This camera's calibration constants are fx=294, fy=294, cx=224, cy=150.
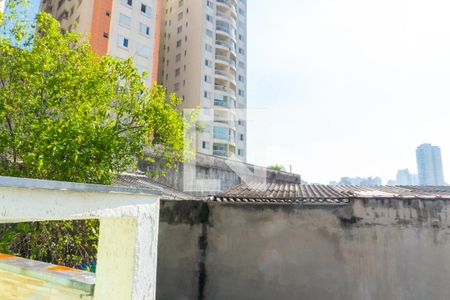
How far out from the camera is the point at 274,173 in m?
30.7

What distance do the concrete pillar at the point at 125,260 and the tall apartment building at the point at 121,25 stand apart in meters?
28.4

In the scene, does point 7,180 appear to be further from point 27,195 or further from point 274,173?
point 274,173

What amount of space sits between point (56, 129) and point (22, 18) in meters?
3.85

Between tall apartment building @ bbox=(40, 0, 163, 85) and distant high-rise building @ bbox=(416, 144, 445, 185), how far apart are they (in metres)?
134

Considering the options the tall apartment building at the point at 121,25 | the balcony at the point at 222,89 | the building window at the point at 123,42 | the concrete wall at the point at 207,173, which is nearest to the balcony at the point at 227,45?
the balcony at the point at 222,89

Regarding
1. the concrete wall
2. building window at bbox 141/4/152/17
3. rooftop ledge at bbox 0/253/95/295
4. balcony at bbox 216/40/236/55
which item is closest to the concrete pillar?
rooftop ledge at bbox 0/253/95/295

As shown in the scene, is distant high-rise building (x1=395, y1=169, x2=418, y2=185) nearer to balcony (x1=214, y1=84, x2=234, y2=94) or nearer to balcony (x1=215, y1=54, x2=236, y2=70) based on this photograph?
balcony (x1=215, y1=54, x2=236, y2=70)

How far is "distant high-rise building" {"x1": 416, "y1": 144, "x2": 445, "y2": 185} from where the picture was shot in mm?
125188

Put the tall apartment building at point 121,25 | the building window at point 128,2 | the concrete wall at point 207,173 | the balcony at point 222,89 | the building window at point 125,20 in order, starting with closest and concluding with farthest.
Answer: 1. the concrete wall at point 207,173
2. the tall apartment building at point 121,25
3. the building window at point 125,20
4. the building window at point 128,2
5. the balcony at point 222,89

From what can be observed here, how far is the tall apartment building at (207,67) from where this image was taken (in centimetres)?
4191

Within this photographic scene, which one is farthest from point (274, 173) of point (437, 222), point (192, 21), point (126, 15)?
point (192, 21)

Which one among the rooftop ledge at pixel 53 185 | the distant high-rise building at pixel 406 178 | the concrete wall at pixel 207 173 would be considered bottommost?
the rooftop ledge at pixel 53 185

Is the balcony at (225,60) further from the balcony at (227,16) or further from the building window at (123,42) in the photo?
the building window at (123,42)

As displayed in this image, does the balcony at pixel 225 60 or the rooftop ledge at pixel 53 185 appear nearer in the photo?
the rooftop ledge at pixel 53 185
